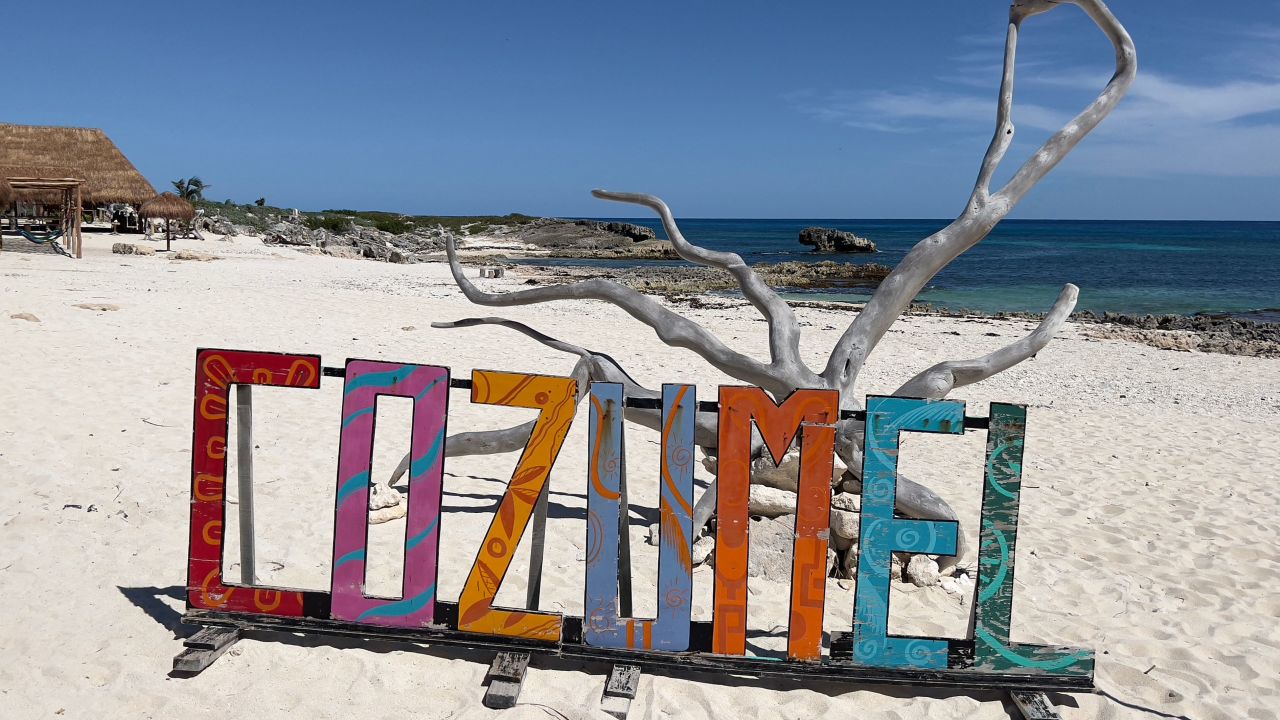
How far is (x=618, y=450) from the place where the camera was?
13.5 ft

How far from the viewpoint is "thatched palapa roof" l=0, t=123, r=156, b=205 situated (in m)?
35.2

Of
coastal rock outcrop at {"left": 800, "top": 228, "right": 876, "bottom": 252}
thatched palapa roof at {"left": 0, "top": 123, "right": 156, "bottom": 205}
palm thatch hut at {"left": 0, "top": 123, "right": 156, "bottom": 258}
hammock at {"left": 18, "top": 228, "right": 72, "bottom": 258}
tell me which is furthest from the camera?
coastal rock outcrop at {"left": 800, "top": 228, "right": 876, "bottom": 252}

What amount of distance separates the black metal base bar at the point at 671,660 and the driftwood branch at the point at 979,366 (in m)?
1.79

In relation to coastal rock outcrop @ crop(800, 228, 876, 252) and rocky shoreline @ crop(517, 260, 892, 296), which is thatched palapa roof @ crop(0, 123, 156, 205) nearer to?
rocky shoreline @ crop(517, 260, 892, 296)

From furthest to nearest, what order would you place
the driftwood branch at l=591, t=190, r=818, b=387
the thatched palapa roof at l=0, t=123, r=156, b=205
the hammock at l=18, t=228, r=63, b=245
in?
the thatched palapa roof at l=0, t=123, r=156, b=205
the hammock at l=18, t=228, r=63, b=245
the driftwood branch at l=591, t=190, r=818, b=387

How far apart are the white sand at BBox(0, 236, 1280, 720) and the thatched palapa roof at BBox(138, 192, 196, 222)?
68.8 feet

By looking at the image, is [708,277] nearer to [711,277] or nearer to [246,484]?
[711,277]

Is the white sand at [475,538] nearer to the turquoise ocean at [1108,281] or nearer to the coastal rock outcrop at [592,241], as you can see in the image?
the turquoise ocean at [1108,281]

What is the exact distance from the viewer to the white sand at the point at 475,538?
13.1 ft

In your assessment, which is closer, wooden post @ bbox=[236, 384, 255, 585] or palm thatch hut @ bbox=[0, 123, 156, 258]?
wooden post @ bbox=[236, 384, 255, 585]

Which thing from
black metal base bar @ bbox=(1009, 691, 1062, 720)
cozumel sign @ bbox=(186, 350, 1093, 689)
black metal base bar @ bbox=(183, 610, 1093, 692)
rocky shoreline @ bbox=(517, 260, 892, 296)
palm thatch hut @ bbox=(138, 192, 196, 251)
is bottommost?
black metal base bar @ bbox=(1009, 691, 1062, 720)

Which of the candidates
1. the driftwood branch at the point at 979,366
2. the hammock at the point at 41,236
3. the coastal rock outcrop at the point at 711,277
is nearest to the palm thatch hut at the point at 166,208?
the hammock at the point at 41,236

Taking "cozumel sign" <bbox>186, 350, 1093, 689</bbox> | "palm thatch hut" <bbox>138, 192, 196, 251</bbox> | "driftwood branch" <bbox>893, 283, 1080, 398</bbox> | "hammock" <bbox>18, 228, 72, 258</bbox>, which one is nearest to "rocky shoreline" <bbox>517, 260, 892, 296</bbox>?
"palm thatch hut" <bbox>138, 192, 196, 251</bbox>

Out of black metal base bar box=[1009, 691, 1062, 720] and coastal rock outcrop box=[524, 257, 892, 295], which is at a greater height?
coastal rock outcrop box=[524, 257, 892, 295]
